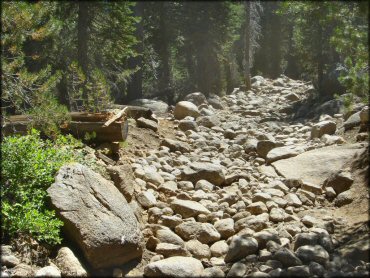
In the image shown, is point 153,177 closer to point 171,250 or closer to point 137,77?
point 171,250

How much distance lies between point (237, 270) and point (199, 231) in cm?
125

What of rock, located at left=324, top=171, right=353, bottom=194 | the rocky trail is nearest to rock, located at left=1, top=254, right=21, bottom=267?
the rocky trail

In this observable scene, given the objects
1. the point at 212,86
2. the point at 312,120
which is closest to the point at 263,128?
the point at 312,120

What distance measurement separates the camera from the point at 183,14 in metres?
19.5

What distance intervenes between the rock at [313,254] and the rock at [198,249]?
122 centimetres

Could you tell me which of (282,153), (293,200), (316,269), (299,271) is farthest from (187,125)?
(299,271)

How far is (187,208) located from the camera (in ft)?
23.1

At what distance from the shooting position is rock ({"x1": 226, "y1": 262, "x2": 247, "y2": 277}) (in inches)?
204

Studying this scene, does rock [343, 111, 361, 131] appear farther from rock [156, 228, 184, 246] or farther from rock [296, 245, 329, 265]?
rock [156, 228, 184, 246]

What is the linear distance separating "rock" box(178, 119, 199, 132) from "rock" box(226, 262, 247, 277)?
8.15 meters

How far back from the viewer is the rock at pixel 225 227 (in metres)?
6.50

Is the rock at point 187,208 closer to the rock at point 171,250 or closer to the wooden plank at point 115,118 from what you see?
the rock at point 171,250

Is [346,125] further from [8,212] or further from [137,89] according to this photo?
[137,89]

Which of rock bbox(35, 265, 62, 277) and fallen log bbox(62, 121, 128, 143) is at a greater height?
fallen log bbox(62, 121, 128, 143)
